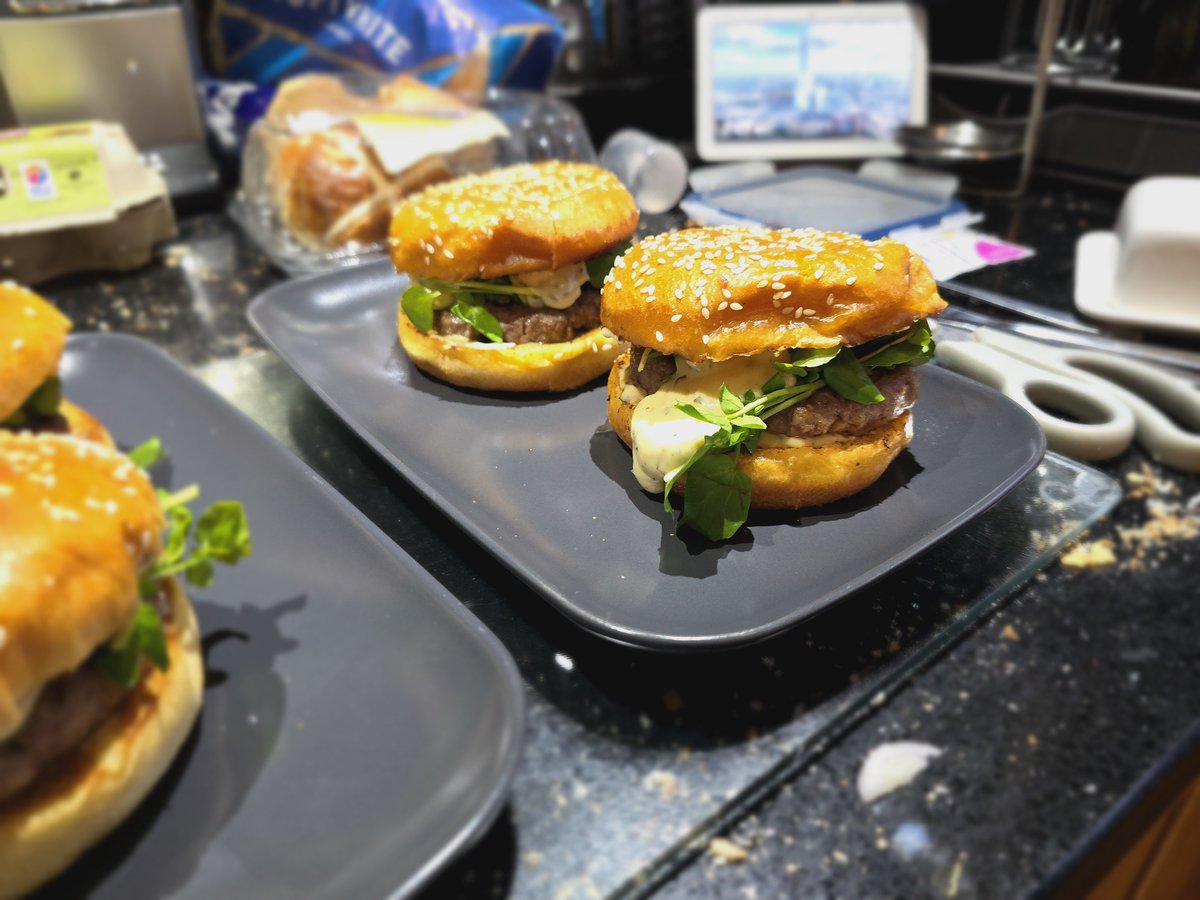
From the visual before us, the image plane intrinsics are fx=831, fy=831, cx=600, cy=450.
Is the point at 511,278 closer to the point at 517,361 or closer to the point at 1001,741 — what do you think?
A: the point at 517,361

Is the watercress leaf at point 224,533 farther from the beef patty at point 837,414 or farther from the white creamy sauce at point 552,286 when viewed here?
the white creamy sauce at point 552,286

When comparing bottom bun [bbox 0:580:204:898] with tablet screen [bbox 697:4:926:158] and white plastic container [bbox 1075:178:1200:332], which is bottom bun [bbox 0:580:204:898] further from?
tablet screen [bbox 697:4:926:158]

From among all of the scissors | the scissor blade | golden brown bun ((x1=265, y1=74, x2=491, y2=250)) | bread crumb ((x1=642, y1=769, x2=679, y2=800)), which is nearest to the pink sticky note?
the scissor blade

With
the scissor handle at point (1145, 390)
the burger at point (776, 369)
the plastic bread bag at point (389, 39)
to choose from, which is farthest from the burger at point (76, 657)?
the plastic bread bag at point (389, 39)

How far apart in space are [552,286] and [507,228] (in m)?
0.17

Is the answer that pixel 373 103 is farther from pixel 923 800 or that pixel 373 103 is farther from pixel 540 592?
pixel 923 800

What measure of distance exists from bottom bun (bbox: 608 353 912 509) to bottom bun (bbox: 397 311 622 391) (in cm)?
52

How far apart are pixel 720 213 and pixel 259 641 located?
79.2 inches

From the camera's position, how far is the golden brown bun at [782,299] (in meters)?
1.39

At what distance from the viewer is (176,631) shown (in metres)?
1.06

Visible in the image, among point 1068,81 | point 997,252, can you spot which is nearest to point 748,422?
point 997,252

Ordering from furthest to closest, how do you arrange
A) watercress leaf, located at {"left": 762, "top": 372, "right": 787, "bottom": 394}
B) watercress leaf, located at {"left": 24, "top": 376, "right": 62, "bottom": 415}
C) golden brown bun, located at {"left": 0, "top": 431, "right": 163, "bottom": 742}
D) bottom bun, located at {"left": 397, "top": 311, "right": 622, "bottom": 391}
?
bottom bun, located at {"left": 397, "top": 311, "right": 622, "bottom": 391} < watercress leaf, located at {"left": 762, "top": 372, "right": 787, "bottom": 394} < watercress leaf, located at {"left": 24, "top": 376, "right": 62, "bottom": 415} < golden brown bun, located at {"left": 0, "top": 431, "right": 163, "bottom": 742}

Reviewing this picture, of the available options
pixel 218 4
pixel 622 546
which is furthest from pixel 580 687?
pixel 218 4

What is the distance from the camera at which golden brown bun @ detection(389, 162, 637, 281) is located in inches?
72.4
